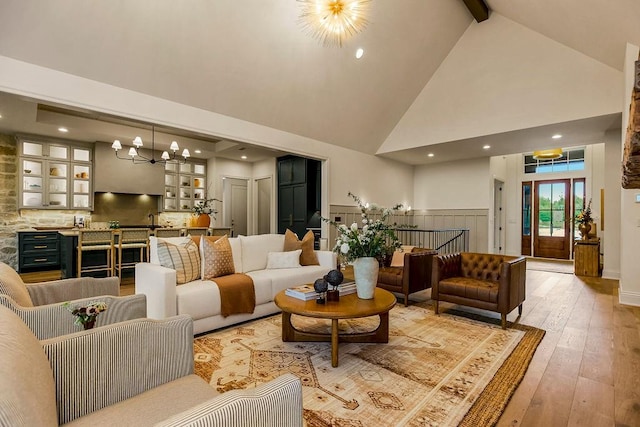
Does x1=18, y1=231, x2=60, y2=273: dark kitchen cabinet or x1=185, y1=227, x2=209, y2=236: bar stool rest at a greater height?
x1=185, y1=227, x2=209, y2=236: bar stool

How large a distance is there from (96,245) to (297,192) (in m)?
Answer: 4.06

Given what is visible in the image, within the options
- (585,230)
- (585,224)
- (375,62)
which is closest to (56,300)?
(375,62)

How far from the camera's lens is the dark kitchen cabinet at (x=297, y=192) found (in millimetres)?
7344

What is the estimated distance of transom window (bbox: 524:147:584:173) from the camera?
843 cm

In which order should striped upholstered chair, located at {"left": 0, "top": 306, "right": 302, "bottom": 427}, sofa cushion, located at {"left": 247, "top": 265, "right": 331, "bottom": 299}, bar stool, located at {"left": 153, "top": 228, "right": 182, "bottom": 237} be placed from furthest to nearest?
bar stool, located at {"left": 153, "top": 228, "right": 182, "bottom": 237} < sofa cushion, located at {"left": 247, "top": 265, "right": 331, "bottom": 299} < striped upholstered chair, located at {"left": 0, "top": 306, "right": 302, "bottom": 427}

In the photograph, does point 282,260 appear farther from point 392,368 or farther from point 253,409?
point 253,409

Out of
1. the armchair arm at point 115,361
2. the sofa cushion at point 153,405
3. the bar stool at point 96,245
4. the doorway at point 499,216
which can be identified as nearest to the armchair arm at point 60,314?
the armchair arm at point 115,361

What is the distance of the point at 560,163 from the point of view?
8.73 m

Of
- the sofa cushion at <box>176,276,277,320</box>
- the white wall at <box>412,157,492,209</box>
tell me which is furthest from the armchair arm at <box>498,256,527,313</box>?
the white wall at <box>412,157,492,209</box>

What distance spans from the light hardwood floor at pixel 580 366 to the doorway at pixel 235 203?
621 centimetres

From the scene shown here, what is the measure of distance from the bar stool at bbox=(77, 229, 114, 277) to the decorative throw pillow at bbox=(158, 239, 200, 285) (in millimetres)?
2411

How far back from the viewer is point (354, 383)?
2271 mm

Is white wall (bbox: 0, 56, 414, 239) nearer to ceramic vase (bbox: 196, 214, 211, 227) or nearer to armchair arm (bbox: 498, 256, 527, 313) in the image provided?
ceramic vase (bbox: 196, 214, 211, 227)

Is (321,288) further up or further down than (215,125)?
further down
